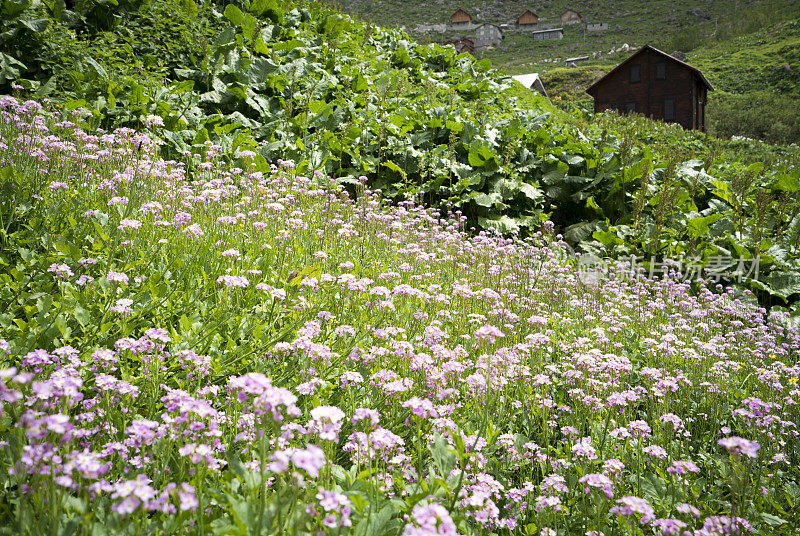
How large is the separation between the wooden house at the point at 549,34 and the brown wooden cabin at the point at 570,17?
9002 mm

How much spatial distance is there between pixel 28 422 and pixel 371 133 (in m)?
8.15

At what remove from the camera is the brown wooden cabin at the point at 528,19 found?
12206 centimetres

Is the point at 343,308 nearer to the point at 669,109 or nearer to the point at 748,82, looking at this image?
the point at 669,109

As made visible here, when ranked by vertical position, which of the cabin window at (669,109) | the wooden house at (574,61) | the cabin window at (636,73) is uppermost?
the wooden house at (574,61)

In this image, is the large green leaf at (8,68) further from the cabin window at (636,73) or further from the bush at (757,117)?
the bush at (757,117)

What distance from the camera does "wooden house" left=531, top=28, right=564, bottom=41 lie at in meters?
113

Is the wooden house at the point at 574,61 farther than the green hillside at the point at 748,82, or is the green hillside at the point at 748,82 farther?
the wooden house at the point at 574,61

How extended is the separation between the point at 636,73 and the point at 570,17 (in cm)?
9331

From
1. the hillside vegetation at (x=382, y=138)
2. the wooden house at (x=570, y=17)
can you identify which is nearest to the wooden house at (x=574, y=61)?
the wooden house at (x=570, y=17)

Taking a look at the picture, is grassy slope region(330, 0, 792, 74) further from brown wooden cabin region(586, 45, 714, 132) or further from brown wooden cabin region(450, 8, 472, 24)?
brown wooden cabin region(586, 45, 714, 132)

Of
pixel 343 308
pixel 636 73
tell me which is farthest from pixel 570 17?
pixel 343 308

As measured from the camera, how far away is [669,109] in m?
44.3

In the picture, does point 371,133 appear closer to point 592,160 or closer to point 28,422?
point 592,160

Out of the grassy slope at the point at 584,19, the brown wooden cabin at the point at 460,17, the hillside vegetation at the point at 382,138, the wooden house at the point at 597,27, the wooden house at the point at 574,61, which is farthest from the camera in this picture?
the brown wooden cabin at the point at 460,17
